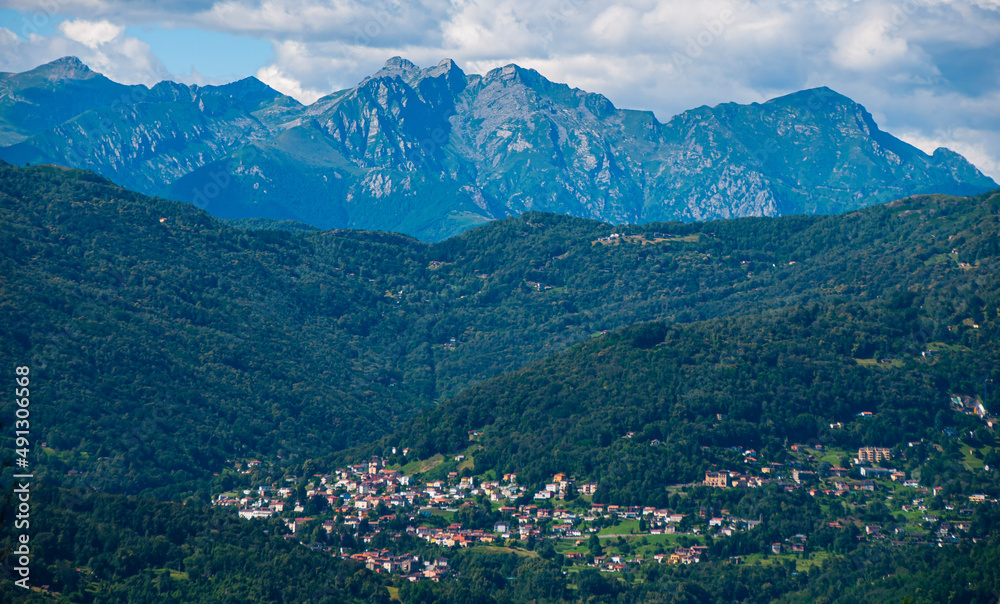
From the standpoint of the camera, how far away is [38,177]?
646 feet

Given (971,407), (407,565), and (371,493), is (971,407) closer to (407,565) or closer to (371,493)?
(371,493)

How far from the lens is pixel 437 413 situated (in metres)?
158

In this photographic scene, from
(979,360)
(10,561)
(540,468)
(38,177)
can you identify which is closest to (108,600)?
(10,561)

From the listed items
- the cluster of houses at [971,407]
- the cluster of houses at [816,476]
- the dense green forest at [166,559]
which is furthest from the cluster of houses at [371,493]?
the cluster of houses at [971,407]

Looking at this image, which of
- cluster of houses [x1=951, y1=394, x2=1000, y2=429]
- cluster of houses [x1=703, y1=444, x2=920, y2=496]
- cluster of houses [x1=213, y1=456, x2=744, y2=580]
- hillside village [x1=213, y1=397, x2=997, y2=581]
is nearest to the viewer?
cluster of houses [x1=213, y1=456, x2=744, y2=580]

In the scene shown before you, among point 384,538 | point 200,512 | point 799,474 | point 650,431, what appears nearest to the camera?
point 200,512

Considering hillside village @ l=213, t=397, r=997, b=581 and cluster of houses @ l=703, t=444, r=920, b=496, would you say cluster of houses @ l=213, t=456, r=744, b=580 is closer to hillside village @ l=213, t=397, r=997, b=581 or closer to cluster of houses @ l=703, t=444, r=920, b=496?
hillside village @ l=213, t=397, r=997, b=581

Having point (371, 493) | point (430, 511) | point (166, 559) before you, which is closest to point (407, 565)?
point (430, 511)

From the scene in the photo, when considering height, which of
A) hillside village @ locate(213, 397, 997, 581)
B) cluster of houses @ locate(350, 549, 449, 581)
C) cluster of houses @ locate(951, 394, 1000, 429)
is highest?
cluster of houses @ locate(951, 394, 1000, 429)

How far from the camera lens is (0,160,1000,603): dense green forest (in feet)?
310

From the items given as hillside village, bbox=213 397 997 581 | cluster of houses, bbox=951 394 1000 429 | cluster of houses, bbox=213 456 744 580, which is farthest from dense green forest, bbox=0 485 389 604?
cluster of houses, bbox=951 394 1000 429

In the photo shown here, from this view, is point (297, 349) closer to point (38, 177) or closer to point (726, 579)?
point (38, 177)

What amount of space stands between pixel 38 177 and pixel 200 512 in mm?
116698

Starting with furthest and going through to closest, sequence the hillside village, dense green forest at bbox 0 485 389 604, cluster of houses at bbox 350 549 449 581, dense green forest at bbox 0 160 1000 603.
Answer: the hillside village → cluster of houses at bbox 350 549 449 581 → dense green forest at bbox 0 160 1000 603 → dense green forest at bbox 0 485 389 604
